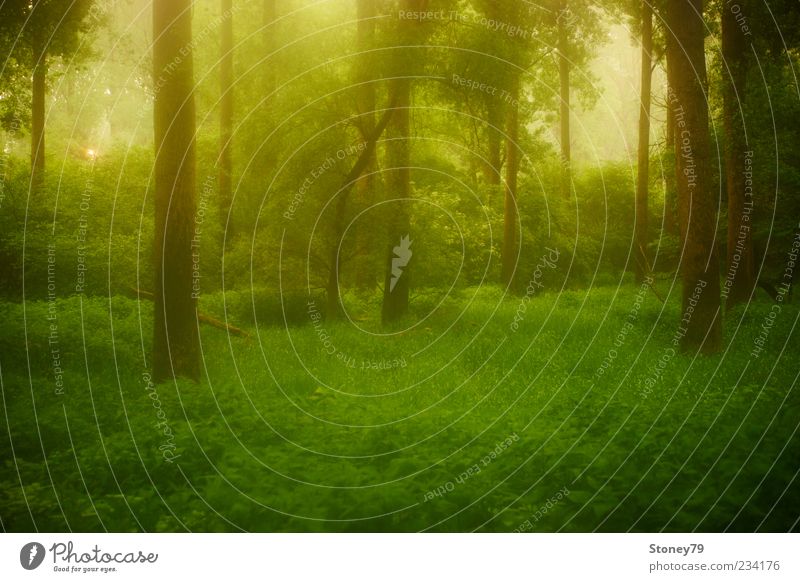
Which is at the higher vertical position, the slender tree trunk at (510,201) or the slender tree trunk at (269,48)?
the slender tree trunk at (269,48)

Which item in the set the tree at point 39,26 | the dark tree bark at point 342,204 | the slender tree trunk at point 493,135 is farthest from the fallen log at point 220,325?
the slender tree trunk at point 493,135

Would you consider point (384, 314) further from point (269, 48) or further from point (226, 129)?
point (226, 129)

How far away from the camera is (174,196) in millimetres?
9953

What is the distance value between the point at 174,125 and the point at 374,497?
698 centimetres

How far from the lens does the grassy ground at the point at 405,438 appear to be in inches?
229

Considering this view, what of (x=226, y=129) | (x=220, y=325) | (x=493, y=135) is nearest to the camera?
(x=220, y=325)

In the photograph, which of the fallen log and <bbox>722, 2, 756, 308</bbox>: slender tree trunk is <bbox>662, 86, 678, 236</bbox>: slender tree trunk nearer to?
<bbox>722, 2, 756, 308</bbox>: slender tree trunk

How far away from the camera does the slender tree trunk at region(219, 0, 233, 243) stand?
21.6m

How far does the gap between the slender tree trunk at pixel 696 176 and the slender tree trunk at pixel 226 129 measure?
44.6 feet

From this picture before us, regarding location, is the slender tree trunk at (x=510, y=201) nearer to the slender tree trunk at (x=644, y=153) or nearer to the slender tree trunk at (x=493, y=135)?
the slender tree trunk at (x=493, y=135)

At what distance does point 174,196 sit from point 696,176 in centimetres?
929

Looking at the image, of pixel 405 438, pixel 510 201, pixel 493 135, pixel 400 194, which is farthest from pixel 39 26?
pixel 510 201
